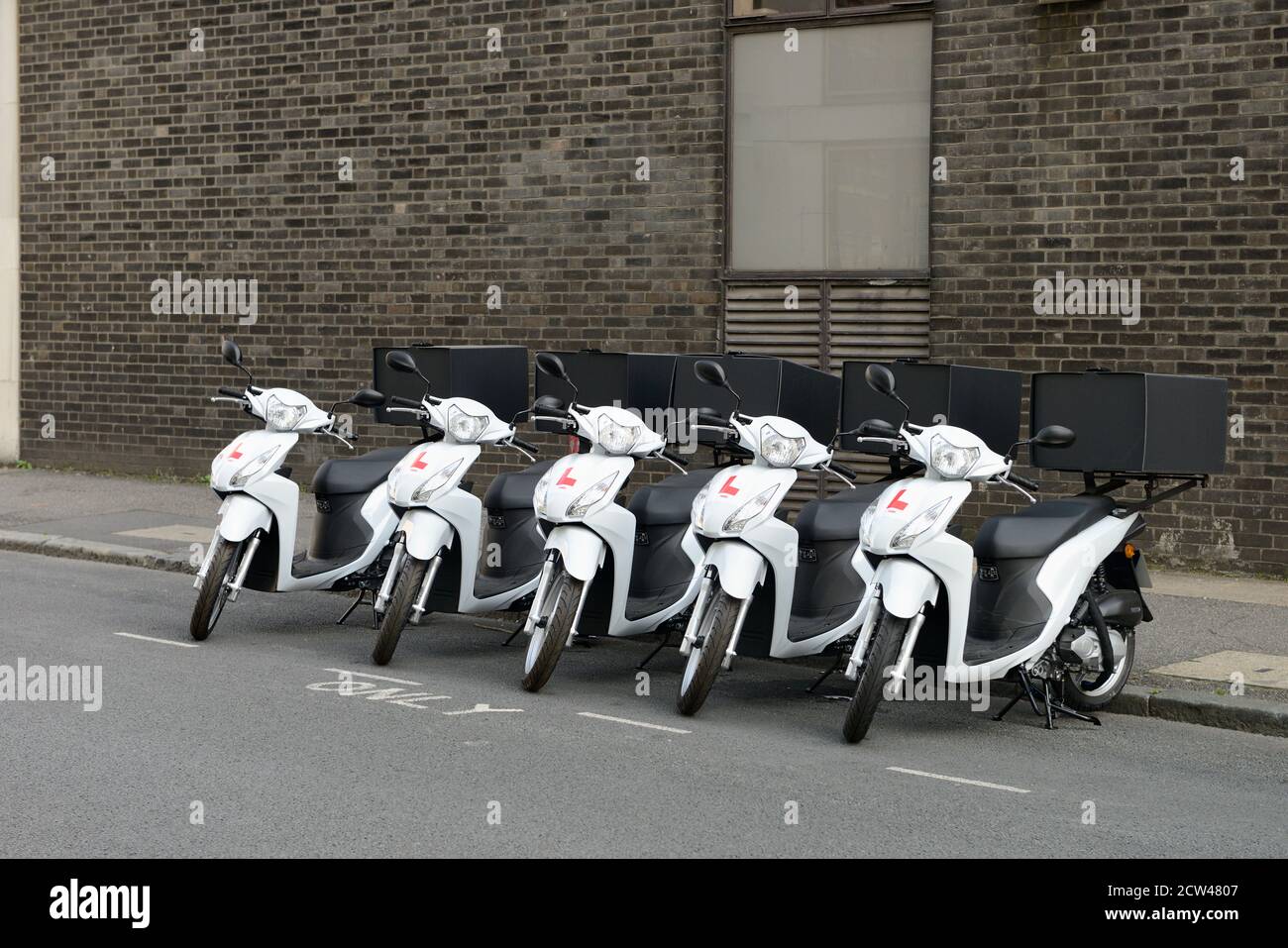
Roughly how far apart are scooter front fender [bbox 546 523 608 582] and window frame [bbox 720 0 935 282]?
5.61 metres

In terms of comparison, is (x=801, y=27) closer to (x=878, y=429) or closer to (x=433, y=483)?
(x=433, y=483)

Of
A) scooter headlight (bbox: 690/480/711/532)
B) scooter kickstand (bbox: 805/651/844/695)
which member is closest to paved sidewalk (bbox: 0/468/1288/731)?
scooter kickstand (bbox: 805/651/844/695)

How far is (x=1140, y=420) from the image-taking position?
Result: 7.78m

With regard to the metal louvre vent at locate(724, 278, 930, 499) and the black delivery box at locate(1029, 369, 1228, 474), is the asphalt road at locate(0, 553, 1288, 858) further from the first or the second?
the metal louvre vent at locate(724, 278, 930, 499)

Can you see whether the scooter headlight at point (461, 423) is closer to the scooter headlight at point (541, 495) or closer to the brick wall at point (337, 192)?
the scooter headlight at point (541, 495)

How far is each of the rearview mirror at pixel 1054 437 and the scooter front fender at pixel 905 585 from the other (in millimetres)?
792

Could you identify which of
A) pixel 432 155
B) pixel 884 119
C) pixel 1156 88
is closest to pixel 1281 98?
pixel 1156 88

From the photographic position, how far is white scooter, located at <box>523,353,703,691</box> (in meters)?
8.14

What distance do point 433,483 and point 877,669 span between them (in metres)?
2.85

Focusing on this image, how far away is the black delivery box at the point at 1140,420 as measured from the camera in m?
7.77

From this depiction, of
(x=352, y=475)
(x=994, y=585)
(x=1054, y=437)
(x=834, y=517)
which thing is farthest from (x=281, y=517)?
(x=1054, y=437)

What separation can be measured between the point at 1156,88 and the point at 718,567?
6.15 metres

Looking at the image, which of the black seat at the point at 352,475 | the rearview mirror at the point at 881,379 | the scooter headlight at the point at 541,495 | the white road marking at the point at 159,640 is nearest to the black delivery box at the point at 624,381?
the scooter headlight at the point at 541,495

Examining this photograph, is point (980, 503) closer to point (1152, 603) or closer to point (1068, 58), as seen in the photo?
point (1152, 603)
